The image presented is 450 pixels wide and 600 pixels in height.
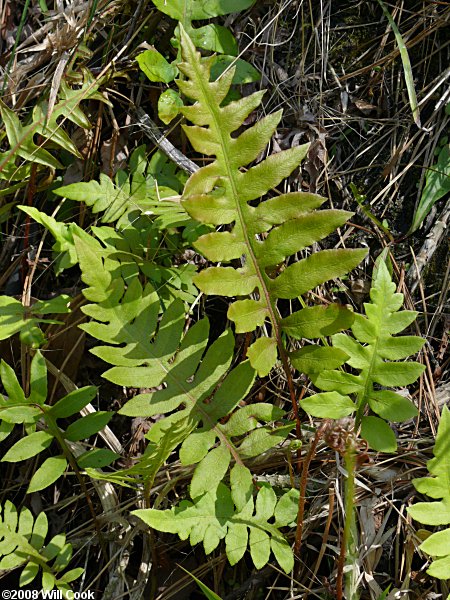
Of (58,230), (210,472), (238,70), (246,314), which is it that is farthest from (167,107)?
(210,472)

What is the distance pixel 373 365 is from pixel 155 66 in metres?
1.34

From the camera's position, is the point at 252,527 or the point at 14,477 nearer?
the point at 252,527

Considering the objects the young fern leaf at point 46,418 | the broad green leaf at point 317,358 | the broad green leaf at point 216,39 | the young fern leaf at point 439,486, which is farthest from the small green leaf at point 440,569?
the broad green leaf at point 216,39

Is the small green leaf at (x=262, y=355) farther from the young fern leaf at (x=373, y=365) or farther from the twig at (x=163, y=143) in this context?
the twig at (x=163, y=143)

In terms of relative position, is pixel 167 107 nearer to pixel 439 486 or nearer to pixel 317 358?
pixel 317 358

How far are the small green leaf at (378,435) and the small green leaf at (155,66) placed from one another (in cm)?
141

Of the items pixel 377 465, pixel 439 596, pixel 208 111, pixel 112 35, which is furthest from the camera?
pixel 112 35

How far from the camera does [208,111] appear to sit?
1.98 m

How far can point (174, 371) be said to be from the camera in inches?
84.8

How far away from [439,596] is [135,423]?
116 cm

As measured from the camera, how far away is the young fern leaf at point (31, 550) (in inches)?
84.1

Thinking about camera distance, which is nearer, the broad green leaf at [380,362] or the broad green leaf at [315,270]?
the broad green leaf at [315,270]

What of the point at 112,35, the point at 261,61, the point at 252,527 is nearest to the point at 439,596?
the point at 252,527

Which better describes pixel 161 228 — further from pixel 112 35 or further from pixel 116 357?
pixel 112 35
